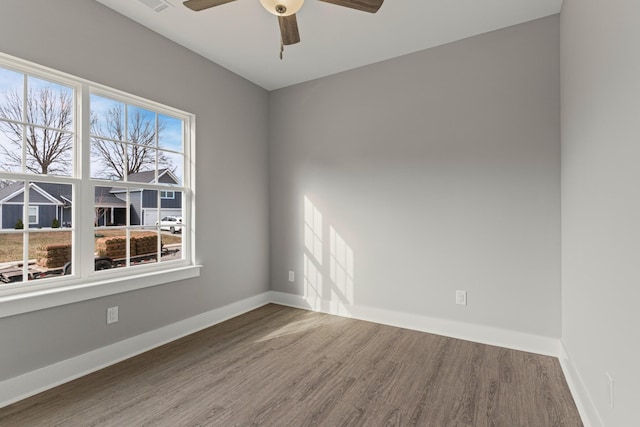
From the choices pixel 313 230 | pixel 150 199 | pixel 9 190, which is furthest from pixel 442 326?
pixel 9 190

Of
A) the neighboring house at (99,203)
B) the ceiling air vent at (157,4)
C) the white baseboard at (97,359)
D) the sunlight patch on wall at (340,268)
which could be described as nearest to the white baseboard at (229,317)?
the white baseboard at (97,359)

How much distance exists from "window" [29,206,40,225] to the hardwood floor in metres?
1.18

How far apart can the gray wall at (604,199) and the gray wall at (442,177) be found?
345 mm

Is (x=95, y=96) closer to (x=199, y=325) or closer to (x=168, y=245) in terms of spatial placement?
(x=168, y=245)

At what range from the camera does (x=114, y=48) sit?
2.54m

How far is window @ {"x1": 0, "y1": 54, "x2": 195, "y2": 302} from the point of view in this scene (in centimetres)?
210

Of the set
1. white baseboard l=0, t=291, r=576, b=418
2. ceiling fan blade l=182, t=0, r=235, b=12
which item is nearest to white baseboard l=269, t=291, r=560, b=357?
white baseboard l=0, t=291, r=576, b=418

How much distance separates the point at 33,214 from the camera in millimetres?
2178

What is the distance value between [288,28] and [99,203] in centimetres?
205

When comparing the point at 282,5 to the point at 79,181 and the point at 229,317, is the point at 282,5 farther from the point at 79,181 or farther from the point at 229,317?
the point at 229,317

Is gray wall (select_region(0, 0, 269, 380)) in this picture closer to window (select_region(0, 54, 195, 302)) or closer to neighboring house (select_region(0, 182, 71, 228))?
window (select_region(0, 54, 195, 302))

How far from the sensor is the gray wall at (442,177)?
8.75 feet

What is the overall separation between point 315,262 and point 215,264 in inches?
47.3

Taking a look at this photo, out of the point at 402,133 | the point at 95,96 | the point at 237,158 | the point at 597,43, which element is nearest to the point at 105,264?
the point at 95,96
